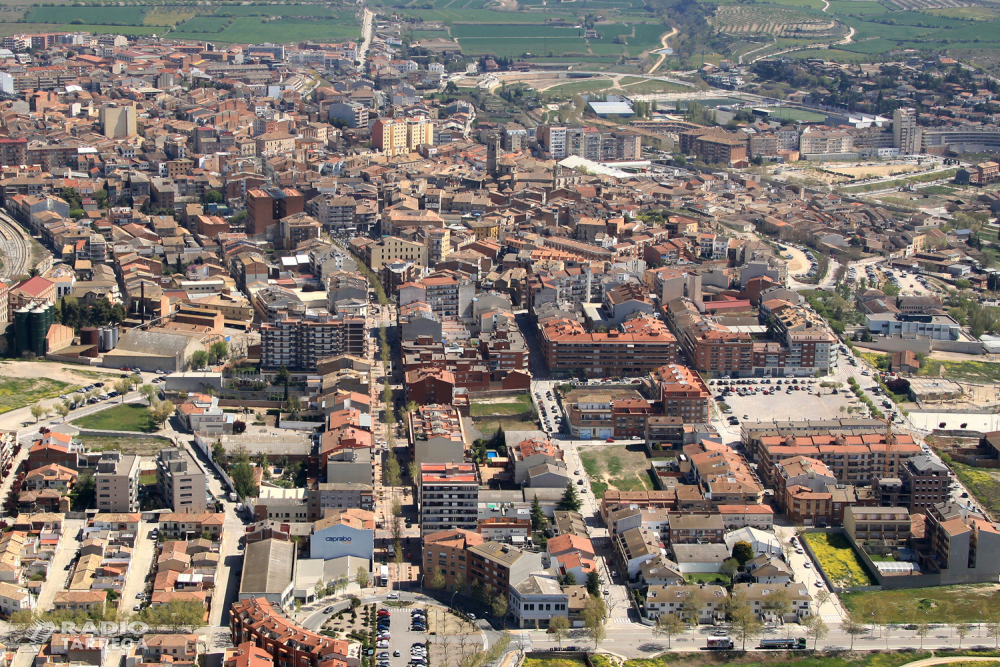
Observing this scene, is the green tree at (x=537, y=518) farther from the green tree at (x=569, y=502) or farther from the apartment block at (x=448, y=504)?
the apartment block at (x=448, y=504)

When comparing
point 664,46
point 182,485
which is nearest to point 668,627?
point 182,485

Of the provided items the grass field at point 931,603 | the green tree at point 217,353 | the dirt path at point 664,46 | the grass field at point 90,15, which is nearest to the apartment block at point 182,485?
the green tree at point 217,353

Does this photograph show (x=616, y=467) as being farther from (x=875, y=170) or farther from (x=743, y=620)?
(x=875, y=170)

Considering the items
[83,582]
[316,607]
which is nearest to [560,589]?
[316,607]

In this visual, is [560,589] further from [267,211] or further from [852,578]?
[267,211]

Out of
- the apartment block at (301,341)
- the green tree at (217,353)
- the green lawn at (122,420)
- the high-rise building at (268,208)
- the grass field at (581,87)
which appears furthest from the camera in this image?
the grass field at (581,87)

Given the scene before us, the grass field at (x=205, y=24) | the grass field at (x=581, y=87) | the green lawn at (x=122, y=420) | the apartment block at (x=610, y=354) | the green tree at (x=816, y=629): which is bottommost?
the green tree at (x=816, y=629)
